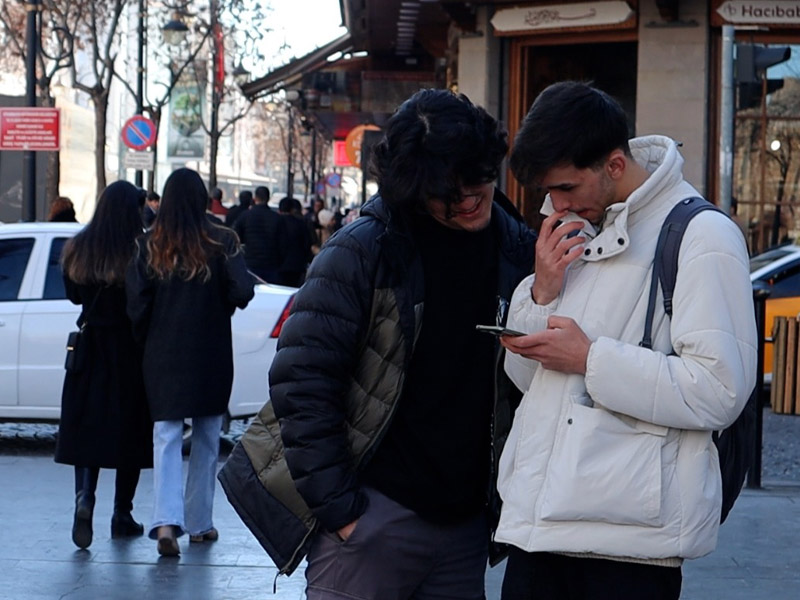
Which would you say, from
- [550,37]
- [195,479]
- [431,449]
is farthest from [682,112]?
[431,449]

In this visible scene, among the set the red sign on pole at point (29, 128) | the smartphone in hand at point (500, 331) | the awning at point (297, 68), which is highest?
the awning at point (297, 68)

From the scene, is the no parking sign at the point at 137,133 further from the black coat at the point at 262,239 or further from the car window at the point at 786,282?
the car window at the point at 786,282

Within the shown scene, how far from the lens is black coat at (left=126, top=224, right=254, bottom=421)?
6.98 meters

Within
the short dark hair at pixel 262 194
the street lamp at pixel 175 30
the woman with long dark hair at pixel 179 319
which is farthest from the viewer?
the street lamp at pixel 175 30

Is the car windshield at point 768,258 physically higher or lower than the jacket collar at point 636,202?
lower

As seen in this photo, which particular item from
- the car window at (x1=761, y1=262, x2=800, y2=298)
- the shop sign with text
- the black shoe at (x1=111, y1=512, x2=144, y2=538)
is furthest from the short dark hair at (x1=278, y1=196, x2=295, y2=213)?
the black shoe at (x1=111, y1=512, x2=144, y2=538)

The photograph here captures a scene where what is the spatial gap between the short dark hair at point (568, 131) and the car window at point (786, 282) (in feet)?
37.8

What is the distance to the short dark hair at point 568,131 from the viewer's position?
9.86 feet

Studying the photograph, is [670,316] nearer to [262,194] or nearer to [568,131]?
[568,131]

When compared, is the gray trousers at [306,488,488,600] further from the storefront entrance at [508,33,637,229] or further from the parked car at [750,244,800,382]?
the storefront entrance at [508,33,637,229]

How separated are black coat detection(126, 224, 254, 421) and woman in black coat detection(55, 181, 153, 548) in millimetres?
281

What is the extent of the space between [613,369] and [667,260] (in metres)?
0.26

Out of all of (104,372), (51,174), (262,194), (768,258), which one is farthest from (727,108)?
(51,174)

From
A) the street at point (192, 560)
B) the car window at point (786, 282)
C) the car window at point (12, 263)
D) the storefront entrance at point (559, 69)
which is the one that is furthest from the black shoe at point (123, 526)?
the storefront entrance at point (559, 69)
